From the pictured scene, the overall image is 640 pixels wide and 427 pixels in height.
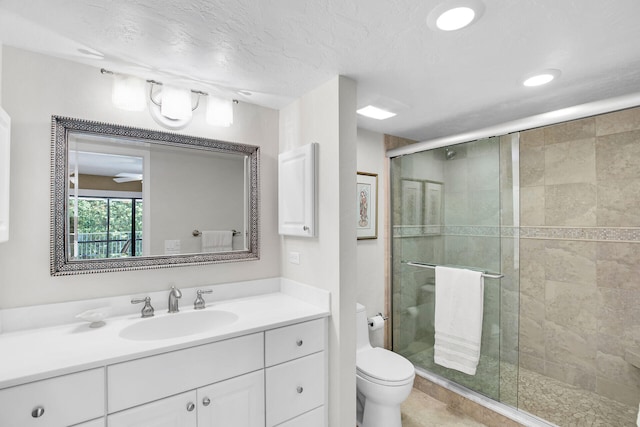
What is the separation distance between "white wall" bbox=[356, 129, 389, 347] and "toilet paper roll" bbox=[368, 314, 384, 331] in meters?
0.13

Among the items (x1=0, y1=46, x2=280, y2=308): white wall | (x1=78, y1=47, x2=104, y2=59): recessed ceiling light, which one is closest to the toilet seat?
(x1=0, y1=46, x2=280, y2=308): white wall

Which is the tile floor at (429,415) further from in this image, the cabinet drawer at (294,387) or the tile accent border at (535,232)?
the tile accent border at (535,232)

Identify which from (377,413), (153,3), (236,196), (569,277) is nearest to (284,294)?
(236,196)

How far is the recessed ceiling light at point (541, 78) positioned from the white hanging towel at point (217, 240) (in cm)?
202

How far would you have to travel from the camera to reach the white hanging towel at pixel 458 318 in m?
2.21

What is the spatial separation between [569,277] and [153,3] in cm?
329

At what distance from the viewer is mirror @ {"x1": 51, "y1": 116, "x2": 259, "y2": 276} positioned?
160cm

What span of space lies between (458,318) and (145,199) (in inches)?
89.7

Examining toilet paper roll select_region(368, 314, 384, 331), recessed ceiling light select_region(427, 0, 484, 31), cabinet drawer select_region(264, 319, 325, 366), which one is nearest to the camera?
recessed ceiling light select_region(427, 0, 484, 31)

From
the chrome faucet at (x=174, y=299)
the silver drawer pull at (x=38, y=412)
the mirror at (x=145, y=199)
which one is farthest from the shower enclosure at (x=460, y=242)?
the silver drawer pull at (x=38, y=412)

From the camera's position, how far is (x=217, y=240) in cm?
204

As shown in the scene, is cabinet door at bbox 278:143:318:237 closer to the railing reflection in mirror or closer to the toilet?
the railing reflection in mirror

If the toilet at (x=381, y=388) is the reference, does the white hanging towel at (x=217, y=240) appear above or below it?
above

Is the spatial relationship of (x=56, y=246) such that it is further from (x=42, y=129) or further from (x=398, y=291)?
(x=398, y=291)
